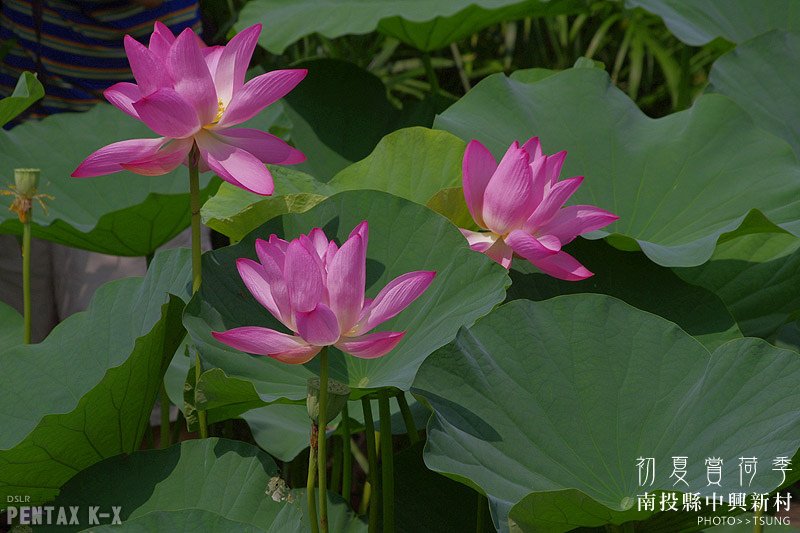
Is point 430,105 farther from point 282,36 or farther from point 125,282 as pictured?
point 125,282

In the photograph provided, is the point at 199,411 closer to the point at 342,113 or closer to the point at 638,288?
the point at 638,288

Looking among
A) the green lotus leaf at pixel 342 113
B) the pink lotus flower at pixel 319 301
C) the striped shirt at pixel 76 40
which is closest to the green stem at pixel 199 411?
the pink lotus flower at pixel 319 301

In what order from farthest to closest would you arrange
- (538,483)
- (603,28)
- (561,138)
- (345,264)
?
(603,28) < (561,138) < (538,483) < (345,264)

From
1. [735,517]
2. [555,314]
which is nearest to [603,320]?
[555,314]

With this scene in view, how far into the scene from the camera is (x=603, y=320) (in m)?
0.93

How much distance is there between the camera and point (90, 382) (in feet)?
3.37

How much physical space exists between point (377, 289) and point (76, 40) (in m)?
1.13

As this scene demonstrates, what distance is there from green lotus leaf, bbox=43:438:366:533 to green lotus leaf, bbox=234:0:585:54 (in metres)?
0.98

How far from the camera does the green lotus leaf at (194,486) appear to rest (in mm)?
887

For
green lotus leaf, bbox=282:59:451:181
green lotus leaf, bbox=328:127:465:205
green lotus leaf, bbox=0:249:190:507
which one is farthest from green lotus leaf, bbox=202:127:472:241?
green lotus leaf, bbox=282:59:451:181

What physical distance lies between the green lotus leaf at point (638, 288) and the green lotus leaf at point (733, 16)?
2.39ft

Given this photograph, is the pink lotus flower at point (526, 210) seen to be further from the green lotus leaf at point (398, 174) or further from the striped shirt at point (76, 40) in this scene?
the striped shirt at point (76, 40)

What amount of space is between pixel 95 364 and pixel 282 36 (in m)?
0.97

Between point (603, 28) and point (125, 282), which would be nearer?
Answer: point (125, 282)
